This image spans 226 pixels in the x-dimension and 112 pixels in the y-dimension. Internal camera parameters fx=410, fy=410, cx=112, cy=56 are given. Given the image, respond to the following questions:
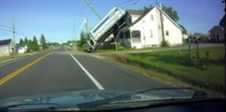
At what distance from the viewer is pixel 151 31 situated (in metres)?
63.6

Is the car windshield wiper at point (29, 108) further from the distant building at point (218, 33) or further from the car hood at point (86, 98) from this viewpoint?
the distant building at point (218, 33)

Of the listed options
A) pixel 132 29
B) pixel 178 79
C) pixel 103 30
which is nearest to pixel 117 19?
pixel 103 30

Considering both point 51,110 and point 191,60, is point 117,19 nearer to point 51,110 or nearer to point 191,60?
point 191,60

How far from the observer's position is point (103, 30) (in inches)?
2179

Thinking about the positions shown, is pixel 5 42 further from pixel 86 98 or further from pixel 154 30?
pixel 86 98

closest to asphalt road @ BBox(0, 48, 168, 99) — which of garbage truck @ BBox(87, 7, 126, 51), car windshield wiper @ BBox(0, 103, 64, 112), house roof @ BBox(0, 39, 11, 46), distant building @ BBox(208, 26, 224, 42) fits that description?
distant building @ BBox(208, 26, 224, 42)

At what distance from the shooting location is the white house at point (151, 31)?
62.8 m

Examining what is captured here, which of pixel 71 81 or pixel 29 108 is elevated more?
pixel 29 108

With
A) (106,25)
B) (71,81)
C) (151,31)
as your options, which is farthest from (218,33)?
(151,31)

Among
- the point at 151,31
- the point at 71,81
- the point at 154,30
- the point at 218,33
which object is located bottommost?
the point at 71,81

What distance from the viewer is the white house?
62.8 metres

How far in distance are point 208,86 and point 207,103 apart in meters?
8.33

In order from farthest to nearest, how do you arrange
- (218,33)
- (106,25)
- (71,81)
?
1. (106,25)
2. (218,33)
3. (71,81)

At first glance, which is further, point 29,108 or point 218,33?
point 218,33
